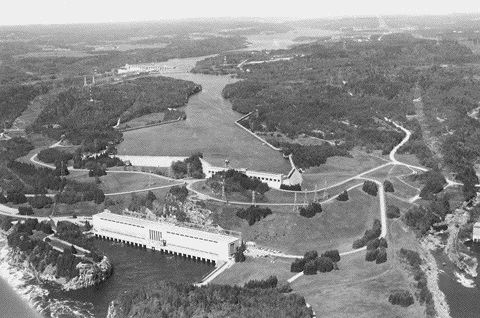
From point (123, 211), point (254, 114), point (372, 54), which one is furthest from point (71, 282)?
point (372, 54)

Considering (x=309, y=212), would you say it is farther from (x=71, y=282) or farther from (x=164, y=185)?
(x=71, y=282)

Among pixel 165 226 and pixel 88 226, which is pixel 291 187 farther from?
pixel 88 226

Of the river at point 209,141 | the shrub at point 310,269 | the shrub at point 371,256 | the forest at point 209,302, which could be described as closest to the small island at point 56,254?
the forest at point 209,302

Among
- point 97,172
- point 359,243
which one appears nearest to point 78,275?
point 359,243

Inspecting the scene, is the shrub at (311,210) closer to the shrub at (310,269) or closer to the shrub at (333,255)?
the shrub at (333,255)

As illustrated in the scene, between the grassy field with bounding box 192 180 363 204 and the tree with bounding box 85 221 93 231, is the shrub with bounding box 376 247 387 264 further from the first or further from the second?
the tree with bounding box 85 221 93 231

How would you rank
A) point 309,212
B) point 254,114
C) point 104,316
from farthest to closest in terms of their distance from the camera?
point 254,114
point 309,212
point 104,316
